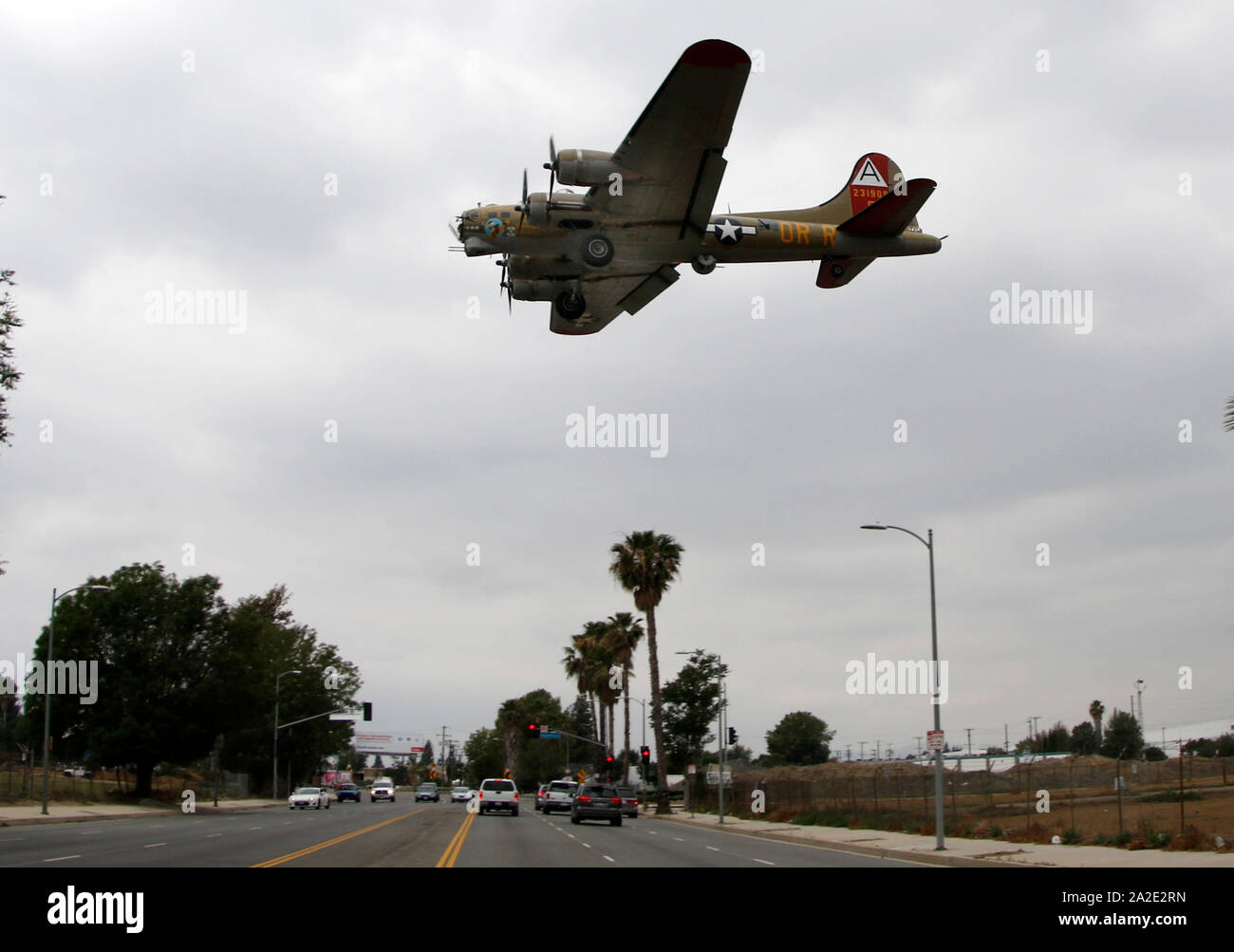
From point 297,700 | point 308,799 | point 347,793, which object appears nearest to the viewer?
point 308,799

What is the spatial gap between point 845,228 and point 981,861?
12.8 metres

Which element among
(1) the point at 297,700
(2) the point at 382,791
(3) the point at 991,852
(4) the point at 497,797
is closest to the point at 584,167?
(3) the point at 991,852

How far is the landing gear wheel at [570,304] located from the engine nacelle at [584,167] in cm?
272

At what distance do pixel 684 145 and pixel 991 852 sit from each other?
16.9 metres

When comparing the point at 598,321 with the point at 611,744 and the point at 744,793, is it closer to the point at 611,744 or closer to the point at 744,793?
the point at 744,793

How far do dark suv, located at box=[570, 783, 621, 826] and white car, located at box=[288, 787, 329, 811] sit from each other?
75.3 ft

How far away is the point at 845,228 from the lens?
21031 millimetres

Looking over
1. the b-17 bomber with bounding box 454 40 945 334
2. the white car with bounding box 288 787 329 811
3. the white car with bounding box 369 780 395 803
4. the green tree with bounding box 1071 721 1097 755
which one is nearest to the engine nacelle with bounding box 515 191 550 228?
the b-17 bomber with bounding box 454 40 945 334

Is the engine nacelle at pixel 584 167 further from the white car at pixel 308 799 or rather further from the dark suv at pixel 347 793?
the dark suv at pixel 347 793

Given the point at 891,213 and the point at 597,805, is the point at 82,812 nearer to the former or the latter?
the point at 597,805

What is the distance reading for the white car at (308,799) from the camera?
59656 millimetres

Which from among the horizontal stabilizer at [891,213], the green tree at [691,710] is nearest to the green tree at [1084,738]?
the green tree at [691,710]

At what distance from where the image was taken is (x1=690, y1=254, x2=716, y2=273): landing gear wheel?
64.6 feet

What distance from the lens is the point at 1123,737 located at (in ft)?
319
